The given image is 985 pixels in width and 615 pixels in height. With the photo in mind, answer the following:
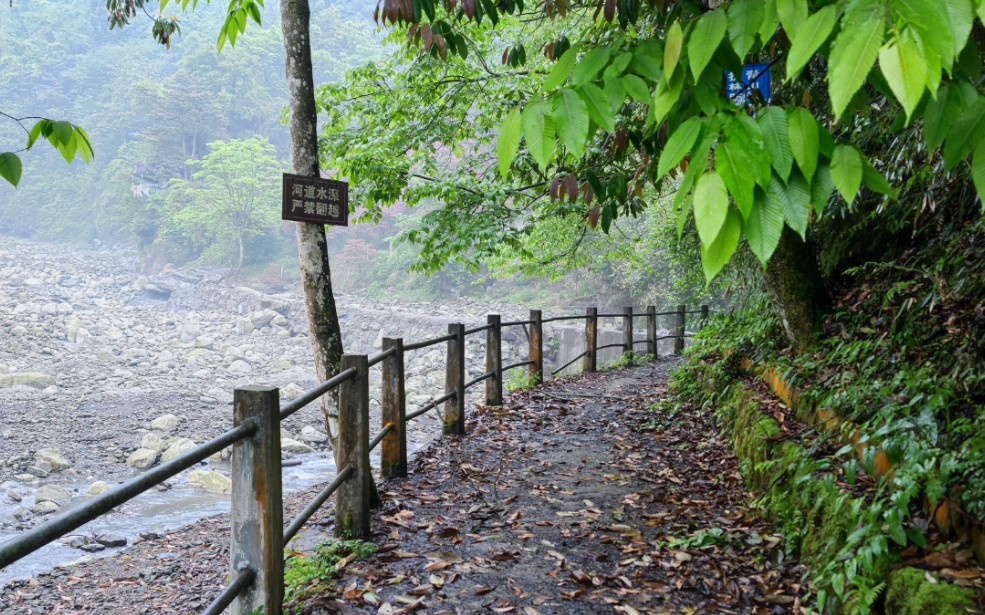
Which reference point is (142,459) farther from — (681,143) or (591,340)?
(681,143)

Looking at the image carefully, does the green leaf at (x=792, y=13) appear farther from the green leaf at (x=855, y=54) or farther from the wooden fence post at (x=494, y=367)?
the wooden fence post at (x=494, y=367)

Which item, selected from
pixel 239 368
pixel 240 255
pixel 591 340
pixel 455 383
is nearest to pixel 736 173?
pixel 455 383

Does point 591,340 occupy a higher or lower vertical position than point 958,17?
lower

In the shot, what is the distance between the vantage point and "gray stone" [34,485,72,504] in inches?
401

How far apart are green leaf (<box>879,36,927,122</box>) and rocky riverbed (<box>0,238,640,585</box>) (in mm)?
8449

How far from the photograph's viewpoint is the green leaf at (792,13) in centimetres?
115

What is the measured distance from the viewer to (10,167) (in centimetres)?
182

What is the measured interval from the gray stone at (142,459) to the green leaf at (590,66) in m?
12.9

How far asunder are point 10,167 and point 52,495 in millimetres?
10451

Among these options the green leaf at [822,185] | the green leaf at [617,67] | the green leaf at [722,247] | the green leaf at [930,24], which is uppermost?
the green leaf at [617,67]

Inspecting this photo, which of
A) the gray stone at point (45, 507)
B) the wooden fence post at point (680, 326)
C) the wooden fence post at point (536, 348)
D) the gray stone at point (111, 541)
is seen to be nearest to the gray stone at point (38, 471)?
the gray stone at point (45, 507)

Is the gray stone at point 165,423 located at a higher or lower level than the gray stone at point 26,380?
lower

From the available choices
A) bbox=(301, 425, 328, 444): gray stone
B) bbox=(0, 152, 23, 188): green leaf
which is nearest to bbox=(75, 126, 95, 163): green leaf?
bbox=(0, 152, 23, 188): green leaf

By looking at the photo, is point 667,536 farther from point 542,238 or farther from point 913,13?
point 542,238
